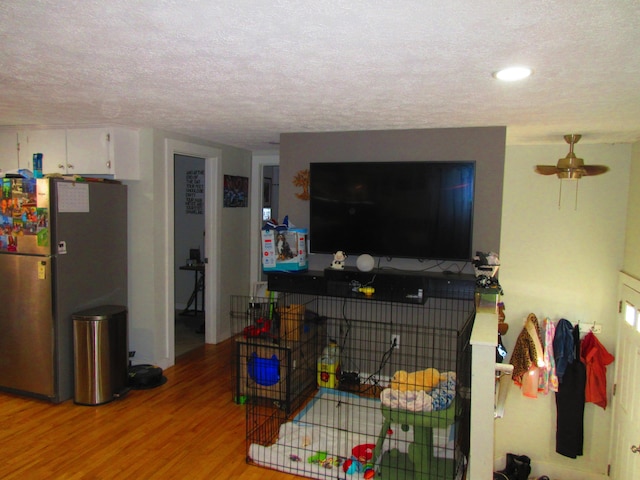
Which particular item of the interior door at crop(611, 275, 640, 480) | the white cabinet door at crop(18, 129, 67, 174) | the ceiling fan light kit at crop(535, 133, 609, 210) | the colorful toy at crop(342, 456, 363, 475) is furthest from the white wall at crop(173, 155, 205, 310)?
the interior door at crop(611, 275, 640, 480)

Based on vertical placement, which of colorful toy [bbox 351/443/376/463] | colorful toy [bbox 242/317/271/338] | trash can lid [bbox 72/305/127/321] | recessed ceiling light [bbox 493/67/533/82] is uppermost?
recessed ceiling light [bbox 493/67/533/82]

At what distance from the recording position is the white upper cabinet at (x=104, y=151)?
3.94 m

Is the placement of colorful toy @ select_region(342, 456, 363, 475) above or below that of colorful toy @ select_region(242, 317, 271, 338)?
below

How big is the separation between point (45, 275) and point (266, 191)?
2.97m

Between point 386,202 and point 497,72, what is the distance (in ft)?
5.81

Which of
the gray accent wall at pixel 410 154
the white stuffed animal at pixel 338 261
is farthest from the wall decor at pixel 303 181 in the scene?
the white stuffed animal at pixel 338 261

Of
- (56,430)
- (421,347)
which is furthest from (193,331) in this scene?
(421,347)

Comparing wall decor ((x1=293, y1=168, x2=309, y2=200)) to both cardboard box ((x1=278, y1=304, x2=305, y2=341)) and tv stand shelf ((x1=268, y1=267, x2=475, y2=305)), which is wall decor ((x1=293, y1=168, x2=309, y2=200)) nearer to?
tv stand shelf ((x1=268, y1=267, x2=475, y2=305))

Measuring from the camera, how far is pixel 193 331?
5.61 meters

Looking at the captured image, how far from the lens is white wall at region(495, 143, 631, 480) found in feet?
15.3

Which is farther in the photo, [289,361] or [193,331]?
[193,331]

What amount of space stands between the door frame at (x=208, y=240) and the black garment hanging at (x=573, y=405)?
3.71 metres

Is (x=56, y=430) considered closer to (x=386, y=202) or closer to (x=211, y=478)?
(x=211, y=478)

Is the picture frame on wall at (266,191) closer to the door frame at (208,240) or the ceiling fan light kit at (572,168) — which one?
the door frame at (208,240)
